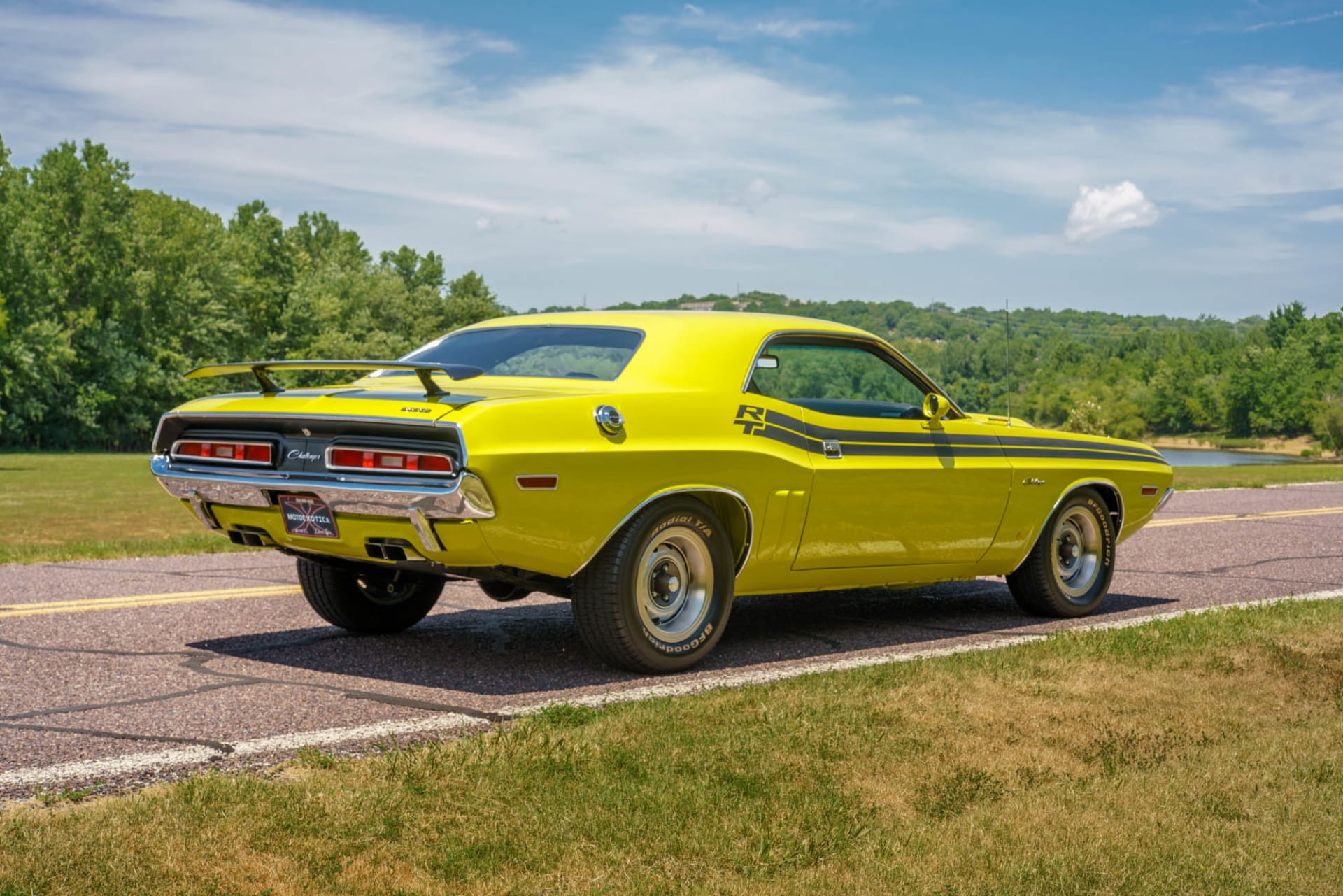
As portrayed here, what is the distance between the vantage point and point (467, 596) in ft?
28.2

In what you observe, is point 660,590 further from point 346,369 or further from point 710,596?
point 346,369

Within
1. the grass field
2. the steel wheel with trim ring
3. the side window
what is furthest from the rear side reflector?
the grass field

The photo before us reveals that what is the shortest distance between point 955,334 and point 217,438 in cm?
484

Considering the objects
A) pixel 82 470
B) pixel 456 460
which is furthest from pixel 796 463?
pixel 82 470

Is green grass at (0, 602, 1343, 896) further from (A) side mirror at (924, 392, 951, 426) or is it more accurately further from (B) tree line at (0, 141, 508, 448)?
(B) tree line at (0, 141, 508, 448)

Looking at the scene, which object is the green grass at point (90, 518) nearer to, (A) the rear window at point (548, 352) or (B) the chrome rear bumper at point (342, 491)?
(B) the chrome rear bumper at point (342, 491)

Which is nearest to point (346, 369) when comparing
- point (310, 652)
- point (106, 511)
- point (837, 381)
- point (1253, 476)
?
point (310, 652)

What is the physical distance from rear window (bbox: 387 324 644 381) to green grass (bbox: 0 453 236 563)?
565cm

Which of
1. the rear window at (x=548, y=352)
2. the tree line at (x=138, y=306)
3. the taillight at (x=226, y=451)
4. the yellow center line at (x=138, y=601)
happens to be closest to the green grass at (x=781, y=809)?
the rear window at (x=548, y=352)

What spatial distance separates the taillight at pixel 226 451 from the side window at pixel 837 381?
7.18ft

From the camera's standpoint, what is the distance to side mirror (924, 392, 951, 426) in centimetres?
721

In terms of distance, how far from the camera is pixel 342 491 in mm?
5461

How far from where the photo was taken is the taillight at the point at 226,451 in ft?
19.1

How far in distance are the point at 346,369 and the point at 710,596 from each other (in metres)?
1.86
